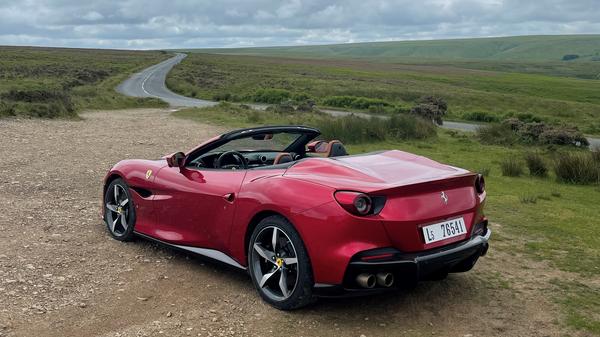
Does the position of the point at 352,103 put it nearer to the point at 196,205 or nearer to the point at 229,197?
the point at 196,205

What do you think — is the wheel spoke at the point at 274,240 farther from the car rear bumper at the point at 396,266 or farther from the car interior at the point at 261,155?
the car interior at the point at 261,155

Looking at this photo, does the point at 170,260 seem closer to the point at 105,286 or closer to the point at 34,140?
the point at 105,286

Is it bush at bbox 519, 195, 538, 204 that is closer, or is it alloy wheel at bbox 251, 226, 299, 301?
alloy wheel at bbox 251, 226, 299, 301

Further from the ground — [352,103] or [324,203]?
[324,203]

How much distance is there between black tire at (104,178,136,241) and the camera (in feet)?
20.2

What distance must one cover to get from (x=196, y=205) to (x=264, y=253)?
0.97 m

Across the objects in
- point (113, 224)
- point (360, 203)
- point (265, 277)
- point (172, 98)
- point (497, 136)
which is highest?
point (360, 203)

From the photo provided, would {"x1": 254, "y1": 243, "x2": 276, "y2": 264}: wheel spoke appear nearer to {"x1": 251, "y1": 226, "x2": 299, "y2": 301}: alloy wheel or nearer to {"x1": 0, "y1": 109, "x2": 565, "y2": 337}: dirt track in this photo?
{"x1": 251, "y1": 226, "x2": 299, "y2": 301}: alloy wheel

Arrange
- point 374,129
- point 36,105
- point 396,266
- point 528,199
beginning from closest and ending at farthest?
point 396,266 → point 528,199 → point 374,129 → point 36,105

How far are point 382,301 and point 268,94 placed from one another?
1823 inches

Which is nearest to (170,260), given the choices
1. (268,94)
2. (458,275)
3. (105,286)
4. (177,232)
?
(177,232)

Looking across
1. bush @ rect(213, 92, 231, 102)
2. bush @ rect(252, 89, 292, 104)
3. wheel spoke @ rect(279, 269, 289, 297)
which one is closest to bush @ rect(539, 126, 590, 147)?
wheel spoke @ rect(279, 269, 289, 297)

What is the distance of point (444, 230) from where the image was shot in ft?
14.0

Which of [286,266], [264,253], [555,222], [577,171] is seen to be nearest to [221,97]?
[577,171]
